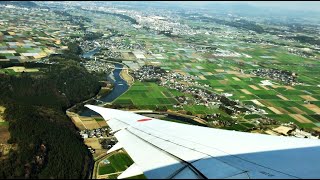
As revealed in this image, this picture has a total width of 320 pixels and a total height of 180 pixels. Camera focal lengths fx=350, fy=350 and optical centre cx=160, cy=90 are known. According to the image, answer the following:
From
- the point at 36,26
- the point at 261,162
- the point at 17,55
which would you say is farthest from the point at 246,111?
the point at 36,26

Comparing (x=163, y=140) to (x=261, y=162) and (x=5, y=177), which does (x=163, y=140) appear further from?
(x=5, y=177)

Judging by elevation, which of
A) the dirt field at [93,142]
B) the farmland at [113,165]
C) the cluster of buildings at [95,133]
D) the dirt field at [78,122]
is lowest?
the dirt field at [78,122]

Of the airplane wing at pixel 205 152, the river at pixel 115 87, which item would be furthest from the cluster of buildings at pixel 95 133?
the airplane wing at pixel 205 152

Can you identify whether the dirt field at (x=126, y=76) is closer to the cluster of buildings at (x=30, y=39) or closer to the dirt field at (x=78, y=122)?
the cluster of buildings at (x=30, y=39)

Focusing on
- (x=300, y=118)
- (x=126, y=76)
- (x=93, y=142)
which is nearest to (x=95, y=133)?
(x=93, y=142)

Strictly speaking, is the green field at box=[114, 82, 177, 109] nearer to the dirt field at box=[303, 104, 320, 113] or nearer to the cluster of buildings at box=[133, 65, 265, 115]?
the cluster of buildings at box=[133, 65, 265, 115]

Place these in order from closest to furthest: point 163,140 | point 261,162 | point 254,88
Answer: point 261,162 < point 163,140 < point 254,88

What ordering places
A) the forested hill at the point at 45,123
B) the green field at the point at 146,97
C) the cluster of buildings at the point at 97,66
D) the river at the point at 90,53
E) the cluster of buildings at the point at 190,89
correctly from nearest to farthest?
the forested hill at the point at 45,123, the green field at the point at 146,97, the cluster of buildings at the point at 190,89, the cluster of buildings at the point at 97,66, the river at the point at 90,53
